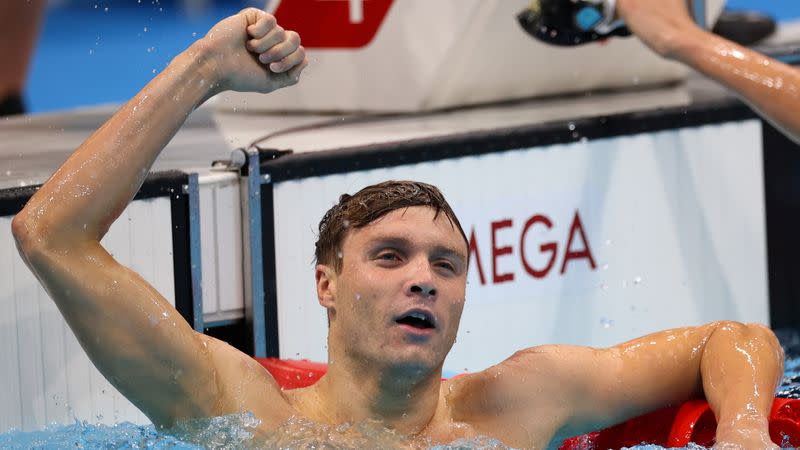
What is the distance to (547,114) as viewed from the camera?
10.5 feet

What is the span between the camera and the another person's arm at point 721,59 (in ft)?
7.05

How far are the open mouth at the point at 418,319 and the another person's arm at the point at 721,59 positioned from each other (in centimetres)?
68

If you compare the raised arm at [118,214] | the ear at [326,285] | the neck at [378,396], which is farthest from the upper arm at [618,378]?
the raised arm at [118,214]

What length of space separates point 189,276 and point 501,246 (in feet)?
2.27

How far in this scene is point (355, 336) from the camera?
185 centimetres

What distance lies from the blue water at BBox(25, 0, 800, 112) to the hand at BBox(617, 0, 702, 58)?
4495 millimetres

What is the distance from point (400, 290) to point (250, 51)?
36 centimetres

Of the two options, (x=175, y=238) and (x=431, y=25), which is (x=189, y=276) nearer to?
(x=175, y=238)

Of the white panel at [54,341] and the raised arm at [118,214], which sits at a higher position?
the raised arm at [118,214]

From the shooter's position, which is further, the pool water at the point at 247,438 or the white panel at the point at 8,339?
the white panel at the point at 8,339

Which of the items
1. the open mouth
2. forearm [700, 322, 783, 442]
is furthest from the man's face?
forearm [700, 322, 783, 442]

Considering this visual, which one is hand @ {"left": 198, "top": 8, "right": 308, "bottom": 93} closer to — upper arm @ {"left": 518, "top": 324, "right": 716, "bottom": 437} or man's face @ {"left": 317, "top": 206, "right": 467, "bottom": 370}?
man's face @ {"left": 317, "top": 206, "right": 467, "bottom": 370}

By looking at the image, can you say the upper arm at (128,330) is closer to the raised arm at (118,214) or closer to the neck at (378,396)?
the raised arm at (118,214)

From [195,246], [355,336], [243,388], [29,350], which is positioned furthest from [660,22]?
[29,350]
